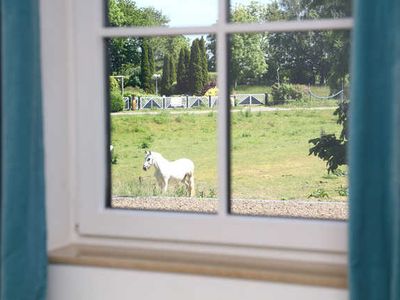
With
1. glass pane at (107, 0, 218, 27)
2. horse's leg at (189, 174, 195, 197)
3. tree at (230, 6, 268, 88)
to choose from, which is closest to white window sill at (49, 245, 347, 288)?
horse's leg at (189, 174, 195, 197)

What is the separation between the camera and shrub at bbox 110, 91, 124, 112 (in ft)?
6.94

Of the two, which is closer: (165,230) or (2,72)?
(2,72)

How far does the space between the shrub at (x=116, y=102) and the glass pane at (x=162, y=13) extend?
0.77 feet

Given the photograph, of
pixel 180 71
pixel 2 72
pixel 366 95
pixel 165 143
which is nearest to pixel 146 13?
pixel 180 71

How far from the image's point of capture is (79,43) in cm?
198

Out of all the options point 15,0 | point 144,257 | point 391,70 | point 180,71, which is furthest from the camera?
point 180,71

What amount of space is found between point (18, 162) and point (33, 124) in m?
0.11

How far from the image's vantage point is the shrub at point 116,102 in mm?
2115

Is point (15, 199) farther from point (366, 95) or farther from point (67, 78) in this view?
point (366, 95)

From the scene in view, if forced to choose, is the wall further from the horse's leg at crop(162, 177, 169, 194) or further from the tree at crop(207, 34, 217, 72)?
the tree at crop(207, 34, 217, 72)

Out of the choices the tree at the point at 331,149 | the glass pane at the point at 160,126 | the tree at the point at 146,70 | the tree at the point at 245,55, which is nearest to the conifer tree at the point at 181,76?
the glass pane at the point at 160,126

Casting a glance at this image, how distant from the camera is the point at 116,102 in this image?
2.12m

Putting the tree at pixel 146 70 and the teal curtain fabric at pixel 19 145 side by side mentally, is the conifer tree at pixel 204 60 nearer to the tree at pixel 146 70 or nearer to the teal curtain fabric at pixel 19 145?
the tree at pixel 146 70

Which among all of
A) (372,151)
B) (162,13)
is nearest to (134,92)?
(162,13)
